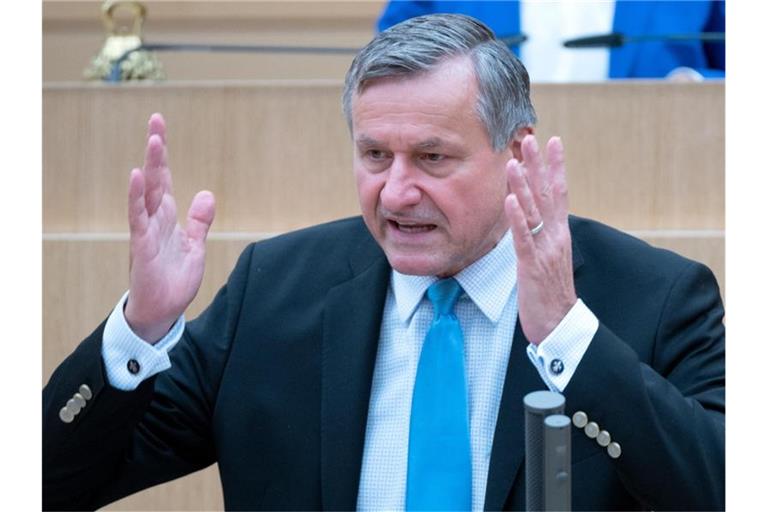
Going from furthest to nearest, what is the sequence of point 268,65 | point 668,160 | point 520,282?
point 268,65, point 668,160, point 520,282

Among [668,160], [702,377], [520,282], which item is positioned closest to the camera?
[520,282]

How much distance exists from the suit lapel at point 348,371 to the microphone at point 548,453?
758 millimetres

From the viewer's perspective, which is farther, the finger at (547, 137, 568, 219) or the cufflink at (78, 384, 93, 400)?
the cufflink at (78, 384, 93, 400)

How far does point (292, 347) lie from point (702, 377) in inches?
23.5

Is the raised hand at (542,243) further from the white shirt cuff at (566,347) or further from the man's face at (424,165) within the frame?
the man's face at (424,165)

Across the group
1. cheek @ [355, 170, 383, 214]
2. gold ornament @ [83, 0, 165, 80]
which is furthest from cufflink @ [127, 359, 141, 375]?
gold ornament @ [83, 0, 165, 80]

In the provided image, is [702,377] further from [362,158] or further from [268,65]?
[268,65]

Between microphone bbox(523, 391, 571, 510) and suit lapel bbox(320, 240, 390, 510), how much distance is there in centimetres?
76

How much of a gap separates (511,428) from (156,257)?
53 centimetres

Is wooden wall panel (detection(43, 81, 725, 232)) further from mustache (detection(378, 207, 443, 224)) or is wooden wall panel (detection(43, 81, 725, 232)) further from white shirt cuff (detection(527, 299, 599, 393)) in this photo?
white shirt cuff (detection(527, 299, 599, 393))

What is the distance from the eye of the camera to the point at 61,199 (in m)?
2.83

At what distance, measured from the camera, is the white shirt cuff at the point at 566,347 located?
5.39 feet

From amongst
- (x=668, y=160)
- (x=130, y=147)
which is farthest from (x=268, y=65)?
(x=668, y=160)

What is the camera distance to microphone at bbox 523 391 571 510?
42.9 inches
